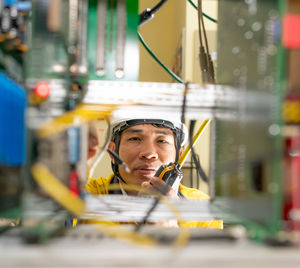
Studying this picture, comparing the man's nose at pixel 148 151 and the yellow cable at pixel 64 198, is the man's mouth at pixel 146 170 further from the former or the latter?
the yellow cable at pixel 64 198

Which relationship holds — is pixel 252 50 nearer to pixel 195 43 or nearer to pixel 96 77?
pixel 96 77

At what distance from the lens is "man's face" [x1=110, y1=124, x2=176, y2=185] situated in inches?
58.0

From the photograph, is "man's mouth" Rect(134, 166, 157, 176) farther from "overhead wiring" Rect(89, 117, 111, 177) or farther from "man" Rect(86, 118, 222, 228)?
"overhead wiring" Rect(89, 117, 111, 177)

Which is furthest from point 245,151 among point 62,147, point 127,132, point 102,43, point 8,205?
point 127,132

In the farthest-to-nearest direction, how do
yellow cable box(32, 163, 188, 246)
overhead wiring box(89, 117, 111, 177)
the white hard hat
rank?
the white hard hat, overhead wiring box(89, 117, 111, 177), yellow cable box(32, 163, 188, 246)

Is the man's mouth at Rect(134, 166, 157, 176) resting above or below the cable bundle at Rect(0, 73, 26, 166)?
below

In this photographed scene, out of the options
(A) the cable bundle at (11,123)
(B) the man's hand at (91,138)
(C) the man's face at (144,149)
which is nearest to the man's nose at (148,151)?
(C) the man's face at (144,149)

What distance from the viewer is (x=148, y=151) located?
4.89ft

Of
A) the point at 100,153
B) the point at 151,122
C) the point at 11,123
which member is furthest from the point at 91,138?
the point at 151,122

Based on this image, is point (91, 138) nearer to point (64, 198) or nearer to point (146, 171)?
point (64, 198)

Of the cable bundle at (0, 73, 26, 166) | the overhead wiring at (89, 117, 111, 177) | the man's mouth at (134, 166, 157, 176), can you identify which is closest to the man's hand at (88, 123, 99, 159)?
the overhead wiring at (89, 117, 111, 177)

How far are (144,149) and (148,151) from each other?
23mm

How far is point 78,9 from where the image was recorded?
64cm

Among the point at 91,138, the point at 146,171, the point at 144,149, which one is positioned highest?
the point at 91,138
